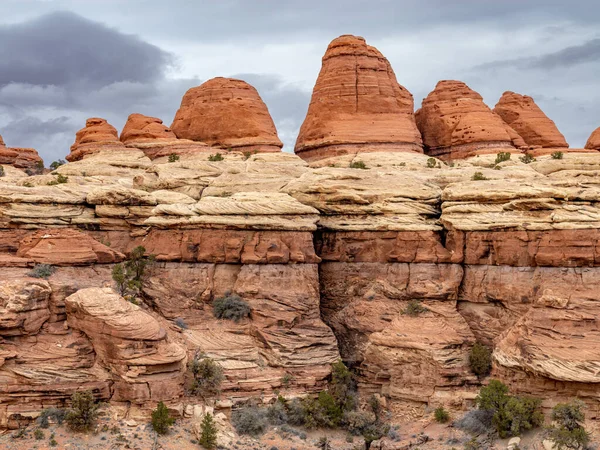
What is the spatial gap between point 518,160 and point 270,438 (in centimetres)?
2907

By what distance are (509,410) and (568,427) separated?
A: 2350 millimetres

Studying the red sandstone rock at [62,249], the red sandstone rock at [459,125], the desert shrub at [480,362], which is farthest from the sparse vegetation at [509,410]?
the red sandstone rock at [459,125]

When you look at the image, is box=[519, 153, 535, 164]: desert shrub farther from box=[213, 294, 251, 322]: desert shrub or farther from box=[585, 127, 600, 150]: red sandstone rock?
box=[213, 294, 251, 322]: desert shrub

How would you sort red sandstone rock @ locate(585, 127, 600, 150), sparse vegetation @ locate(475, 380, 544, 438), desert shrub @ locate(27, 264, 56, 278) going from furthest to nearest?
red sandstone rock @ locate(585, 127, 600, 150), desert shrub @ locate(27, 264, 56, 278), sparse vegetation @ locate(475, 380, 544, 438)

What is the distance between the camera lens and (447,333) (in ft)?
116

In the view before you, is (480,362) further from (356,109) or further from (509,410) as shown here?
(356,109)

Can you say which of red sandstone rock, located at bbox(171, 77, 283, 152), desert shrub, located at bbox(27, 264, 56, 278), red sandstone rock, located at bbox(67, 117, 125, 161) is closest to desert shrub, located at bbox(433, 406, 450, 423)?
desert shrub, located at bbox(27, 264, 56, 278)

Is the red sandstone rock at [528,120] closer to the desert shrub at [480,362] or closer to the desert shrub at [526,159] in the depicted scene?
the desert shrub at [526,159]

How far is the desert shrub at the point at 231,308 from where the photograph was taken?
3459 centimetres

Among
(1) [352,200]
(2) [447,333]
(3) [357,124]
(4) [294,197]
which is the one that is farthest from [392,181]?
(3) [357,124]

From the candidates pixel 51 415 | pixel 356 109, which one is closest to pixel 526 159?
pixel 356 109

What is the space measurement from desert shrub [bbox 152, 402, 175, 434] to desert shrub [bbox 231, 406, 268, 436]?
3.09 m

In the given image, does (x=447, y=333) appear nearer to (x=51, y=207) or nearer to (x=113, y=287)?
(x=113, y=287)

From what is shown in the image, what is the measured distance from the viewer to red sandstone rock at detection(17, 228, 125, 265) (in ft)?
109
